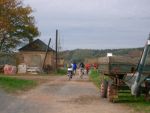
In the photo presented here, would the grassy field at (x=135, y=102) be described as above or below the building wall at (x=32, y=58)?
below

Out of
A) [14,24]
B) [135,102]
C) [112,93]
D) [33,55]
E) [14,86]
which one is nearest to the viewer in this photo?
[135,102]

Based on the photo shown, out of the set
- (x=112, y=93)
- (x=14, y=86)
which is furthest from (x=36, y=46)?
(x=112, y=93)

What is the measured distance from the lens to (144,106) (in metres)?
18.0

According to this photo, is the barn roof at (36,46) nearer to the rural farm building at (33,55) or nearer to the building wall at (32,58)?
the rural farm building at (33,55)

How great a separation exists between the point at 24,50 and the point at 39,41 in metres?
3.14

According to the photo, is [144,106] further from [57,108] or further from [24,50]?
[24,50]

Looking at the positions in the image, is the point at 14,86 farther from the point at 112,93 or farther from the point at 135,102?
the point at 135,102

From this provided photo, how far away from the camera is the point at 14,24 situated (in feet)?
203

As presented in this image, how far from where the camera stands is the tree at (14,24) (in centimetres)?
5900

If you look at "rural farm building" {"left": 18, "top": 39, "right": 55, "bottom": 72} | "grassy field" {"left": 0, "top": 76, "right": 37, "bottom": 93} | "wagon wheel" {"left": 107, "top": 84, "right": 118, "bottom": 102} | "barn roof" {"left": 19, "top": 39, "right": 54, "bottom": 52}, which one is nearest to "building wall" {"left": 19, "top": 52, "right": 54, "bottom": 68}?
"rural farm building" {"left": 18, "top": 39, "right": 55, "bottom": 72}

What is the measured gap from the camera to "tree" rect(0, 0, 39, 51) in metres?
59.0

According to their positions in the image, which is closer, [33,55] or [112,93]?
[112,93]

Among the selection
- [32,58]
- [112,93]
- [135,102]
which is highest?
[32,58]

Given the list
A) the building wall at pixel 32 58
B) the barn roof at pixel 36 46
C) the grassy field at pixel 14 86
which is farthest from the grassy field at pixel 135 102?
the barn roof at pixel 36 46
